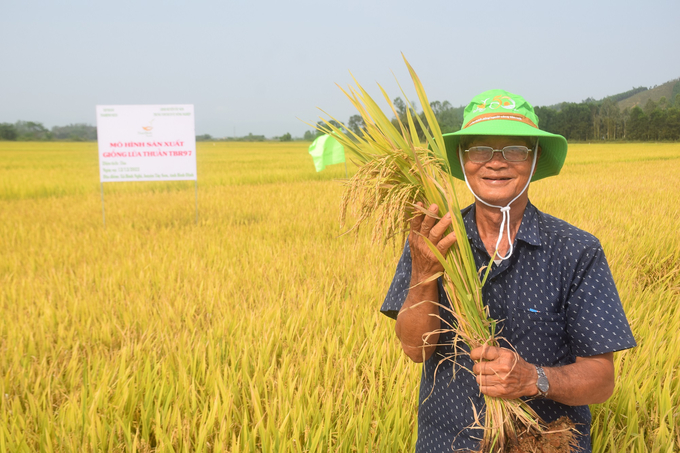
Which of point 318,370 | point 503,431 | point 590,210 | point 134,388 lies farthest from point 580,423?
point 590,210

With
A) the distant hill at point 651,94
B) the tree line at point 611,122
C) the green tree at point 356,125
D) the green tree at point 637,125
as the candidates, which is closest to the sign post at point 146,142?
the green tree at point 356,125

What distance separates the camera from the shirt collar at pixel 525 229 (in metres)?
1.24

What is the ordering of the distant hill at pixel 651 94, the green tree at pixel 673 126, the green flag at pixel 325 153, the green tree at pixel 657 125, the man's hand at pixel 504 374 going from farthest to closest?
the distant hill at pixel 651 94 → the green tree at pixel 657 125 → the green tree at pixel 673 126 → the green flag at pixel 325 153 → the man's hand at pixel 504 374

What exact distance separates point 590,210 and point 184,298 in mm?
5609

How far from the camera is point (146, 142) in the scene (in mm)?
6324

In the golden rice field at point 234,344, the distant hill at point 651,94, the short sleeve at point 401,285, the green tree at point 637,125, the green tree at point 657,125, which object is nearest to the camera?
the short sleeve at point 401,285

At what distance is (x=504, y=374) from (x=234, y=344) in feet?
5.64

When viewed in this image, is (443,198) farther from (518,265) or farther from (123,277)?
(123,277)

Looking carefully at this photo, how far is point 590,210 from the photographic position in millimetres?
6301

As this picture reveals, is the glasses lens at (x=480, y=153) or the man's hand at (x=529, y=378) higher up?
the glasses lens at (x=480, y=153)

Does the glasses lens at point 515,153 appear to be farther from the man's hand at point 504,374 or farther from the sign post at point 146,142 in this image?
the sign post at point 146,142

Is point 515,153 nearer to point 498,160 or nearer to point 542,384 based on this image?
point 498,160

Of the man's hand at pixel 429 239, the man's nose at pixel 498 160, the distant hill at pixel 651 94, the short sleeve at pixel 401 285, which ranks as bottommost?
the short sleeve at pixel 401 285

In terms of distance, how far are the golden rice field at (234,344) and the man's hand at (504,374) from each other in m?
0.40
